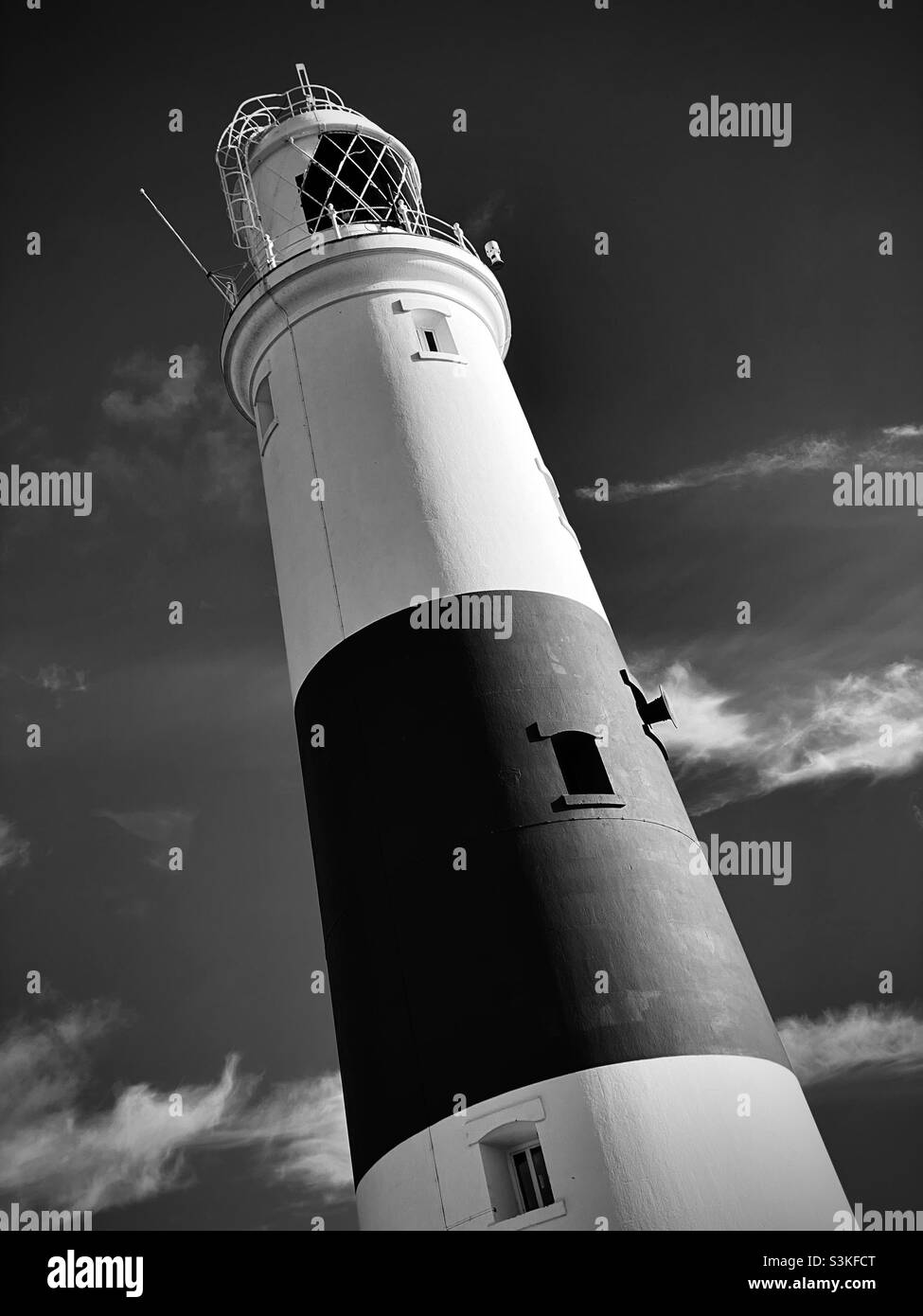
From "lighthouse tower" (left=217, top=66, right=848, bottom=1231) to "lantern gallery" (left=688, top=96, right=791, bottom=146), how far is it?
5.53 metres

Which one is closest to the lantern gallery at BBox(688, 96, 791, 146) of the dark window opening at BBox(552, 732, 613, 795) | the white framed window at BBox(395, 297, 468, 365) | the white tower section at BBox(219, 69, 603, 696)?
the white tower section at BBox(219, 69, 603, 696)

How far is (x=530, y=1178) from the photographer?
8961mm

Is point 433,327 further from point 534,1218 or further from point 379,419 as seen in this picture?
point 534,1218

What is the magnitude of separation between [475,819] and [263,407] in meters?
6.59

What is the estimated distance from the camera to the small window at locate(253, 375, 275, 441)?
14188mm

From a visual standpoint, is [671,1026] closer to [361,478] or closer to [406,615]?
[406,615]

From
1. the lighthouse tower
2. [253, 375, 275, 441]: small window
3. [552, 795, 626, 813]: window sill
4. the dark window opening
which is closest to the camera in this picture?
the lighthouse tower

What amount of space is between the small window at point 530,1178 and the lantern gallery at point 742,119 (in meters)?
14.7

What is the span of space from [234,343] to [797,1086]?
10345 millimetres

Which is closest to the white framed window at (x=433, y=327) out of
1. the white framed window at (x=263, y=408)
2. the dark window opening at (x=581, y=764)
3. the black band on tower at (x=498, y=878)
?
the white framed window at (x=263, y=408)

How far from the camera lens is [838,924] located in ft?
71.6

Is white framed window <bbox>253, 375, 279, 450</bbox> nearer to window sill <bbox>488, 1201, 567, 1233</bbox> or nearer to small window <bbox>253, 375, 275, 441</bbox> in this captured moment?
small window <bbox>253, 375, 275, 441</bbox>
